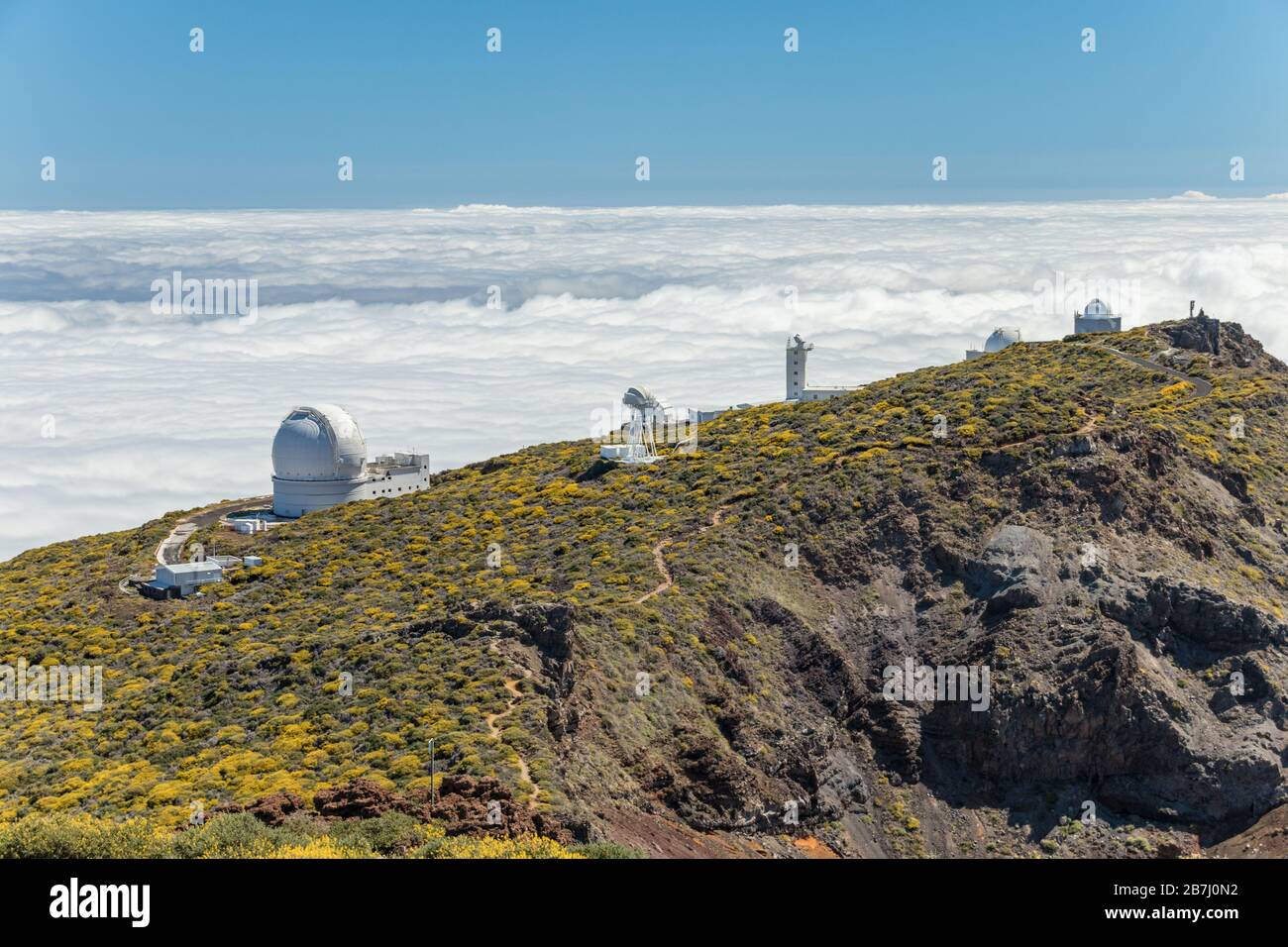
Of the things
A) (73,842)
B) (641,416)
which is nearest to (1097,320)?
(641,416)

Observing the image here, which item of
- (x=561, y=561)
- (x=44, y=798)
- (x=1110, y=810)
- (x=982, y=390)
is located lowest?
(x=1110, y=810)

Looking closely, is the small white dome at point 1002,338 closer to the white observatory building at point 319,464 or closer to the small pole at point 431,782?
the white observatory building at point 319,464

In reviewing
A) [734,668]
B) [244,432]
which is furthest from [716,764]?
[244,432]
